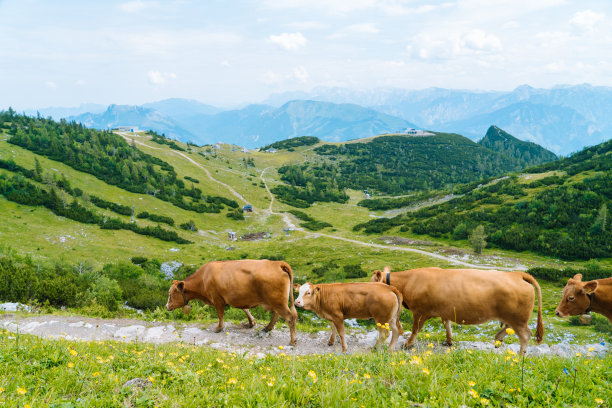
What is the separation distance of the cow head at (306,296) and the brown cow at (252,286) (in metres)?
1.02

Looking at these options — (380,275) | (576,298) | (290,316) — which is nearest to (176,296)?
(290,316)

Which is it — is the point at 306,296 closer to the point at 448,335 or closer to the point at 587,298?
the point at 448,335

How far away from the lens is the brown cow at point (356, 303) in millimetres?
10109

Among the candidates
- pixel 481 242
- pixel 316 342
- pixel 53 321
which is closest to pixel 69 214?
pixel 53 321

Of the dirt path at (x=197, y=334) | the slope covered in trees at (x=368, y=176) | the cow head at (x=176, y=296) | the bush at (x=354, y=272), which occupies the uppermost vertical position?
the slope covered in trees at (x=368, y=176)

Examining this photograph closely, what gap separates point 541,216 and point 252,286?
6289 cm

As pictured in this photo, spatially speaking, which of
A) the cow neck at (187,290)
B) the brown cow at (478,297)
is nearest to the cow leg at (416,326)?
the brown cow at (478,297)

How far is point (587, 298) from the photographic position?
1012 cm

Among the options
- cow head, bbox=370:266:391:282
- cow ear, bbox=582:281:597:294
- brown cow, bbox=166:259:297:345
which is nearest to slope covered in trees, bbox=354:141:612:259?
cow ear, bbox=582:281:597:294

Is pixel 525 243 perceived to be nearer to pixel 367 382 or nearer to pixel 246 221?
pixel 367 382

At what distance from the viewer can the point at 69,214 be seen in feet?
174

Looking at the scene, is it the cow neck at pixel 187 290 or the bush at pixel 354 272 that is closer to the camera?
the cow neck at pixel 187 290

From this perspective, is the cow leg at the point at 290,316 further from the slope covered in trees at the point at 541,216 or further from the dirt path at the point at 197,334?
the slope covered in trees at the point at 541,216

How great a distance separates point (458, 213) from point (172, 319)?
2751 inches
